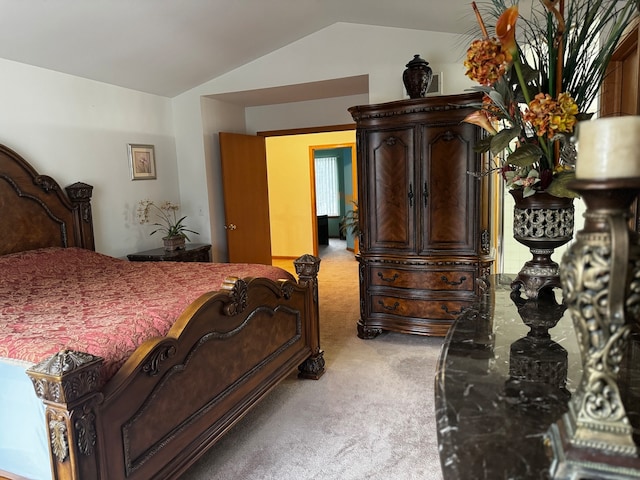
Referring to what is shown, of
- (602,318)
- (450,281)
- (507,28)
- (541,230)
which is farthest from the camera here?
(450,281)

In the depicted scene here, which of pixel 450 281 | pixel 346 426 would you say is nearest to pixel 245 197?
pixel 450 281

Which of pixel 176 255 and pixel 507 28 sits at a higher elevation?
pixel 507 28

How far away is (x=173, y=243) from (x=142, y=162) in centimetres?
91

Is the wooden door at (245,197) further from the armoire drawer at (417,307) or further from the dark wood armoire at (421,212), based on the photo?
the armoire drawer at (417,307)

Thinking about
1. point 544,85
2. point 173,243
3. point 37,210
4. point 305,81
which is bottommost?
point 173,243

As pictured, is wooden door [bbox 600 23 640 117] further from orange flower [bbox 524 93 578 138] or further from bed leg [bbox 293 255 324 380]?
bed leg [bbox 293 255 324 380]

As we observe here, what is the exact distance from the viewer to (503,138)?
4.58ft

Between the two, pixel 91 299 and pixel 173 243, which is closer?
pixel 91 299

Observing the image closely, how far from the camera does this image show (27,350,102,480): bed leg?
1.21m

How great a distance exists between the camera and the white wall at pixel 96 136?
10.8ft

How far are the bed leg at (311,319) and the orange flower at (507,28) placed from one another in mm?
2040

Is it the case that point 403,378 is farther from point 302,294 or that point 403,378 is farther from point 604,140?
point 604,140

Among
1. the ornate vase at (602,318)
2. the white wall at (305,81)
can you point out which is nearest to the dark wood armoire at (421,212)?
the white wall at (305,81)

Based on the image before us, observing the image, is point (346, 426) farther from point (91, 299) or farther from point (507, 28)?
point (507, 28)
